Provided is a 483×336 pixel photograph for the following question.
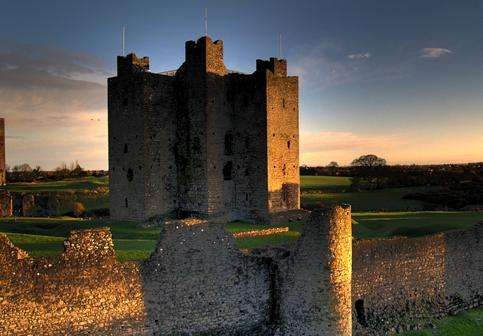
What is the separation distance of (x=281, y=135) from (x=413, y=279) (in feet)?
45.2

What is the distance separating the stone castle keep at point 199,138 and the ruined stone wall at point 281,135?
6cm

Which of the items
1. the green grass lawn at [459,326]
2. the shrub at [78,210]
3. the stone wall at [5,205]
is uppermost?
the stone wall at [5,205]

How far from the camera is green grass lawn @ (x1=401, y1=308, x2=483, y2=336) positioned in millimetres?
18652

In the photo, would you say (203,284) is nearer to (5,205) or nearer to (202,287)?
(202,287)

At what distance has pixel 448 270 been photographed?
2058 centimetres

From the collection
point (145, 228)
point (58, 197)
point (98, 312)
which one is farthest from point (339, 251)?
point (58, 197)

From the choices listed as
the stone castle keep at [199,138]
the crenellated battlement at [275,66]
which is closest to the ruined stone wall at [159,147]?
the stone castle keep at [199,138]

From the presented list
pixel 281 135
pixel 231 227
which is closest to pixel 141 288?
pixel 231 227

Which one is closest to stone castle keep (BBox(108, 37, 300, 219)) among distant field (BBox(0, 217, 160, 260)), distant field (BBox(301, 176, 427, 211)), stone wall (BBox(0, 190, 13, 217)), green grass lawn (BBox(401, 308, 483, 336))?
distant field (BBox(0, 217, 160, 260))

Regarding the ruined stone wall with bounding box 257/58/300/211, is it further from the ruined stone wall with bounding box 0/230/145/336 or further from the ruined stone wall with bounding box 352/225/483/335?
the ruined stone wall with bounding box 0/230/145/336

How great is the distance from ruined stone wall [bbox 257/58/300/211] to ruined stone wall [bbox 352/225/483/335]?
11.5 meters

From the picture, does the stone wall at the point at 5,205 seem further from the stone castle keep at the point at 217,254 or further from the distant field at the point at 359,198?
the distant field at the point at 359,198

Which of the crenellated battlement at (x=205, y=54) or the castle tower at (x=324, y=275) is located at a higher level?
the crenellated battlement at (x=205, y=54)

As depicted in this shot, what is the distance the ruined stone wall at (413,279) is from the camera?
17.3 meters
